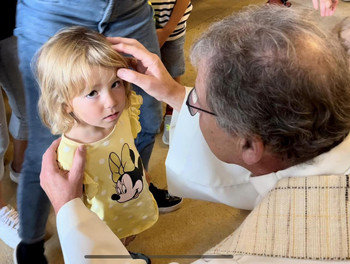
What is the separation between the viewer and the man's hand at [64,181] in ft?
3.56

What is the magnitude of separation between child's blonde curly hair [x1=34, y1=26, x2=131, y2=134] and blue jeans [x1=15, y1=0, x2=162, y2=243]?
0.08 meters

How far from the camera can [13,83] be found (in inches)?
62.6

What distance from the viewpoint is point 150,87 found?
1.20 meters

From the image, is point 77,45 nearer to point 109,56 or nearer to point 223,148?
point 109,56

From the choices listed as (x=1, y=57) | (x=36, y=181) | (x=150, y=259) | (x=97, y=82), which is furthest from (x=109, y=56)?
(x=150, y=259)

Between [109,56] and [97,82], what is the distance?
0.25 ft

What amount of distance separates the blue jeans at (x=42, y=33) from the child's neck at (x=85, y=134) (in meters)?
0.17

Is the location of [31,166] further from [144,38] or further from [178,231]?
[178,231]

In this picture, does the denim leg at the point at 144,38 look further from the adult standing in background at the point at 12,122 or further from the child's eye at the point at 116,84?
the adult standing in background at the point at 12,122

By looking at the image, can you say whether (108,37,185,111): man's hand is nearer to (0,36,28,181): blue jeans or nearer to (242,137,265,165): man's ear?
(242,137,265,165): man's ear

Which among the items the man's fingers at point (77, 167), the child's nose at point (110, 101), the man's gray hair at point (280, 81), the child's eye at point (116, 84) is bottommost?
the man's fingers at point (77, 167)

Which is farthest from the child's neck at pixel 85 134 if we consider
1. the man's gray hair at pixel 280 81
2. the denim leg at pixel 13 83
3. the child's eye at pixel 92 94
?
the denim leg at pixel 13 83

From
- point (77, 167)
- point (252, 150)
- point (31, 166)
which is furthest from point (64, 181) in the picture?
point (252, 150)

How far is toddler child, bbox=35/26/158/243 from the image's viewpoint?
1070mm
